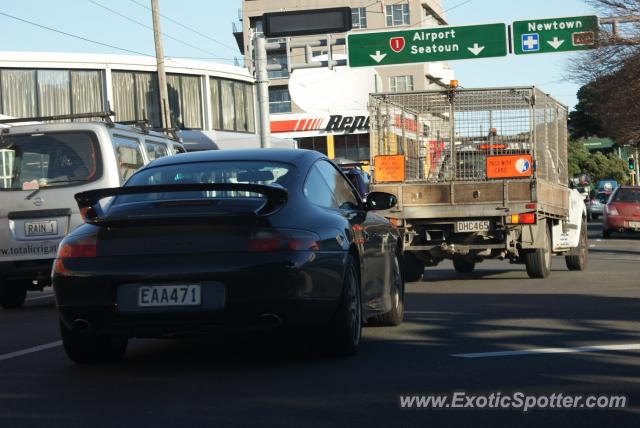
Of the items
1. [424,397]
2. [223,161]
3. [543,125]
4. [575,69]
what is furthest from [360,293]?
[575,69]

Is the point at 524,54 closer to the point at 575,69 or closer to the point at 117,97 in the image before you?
the point at 575,69

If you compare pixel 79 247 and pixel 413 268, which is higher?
pixel 79 247

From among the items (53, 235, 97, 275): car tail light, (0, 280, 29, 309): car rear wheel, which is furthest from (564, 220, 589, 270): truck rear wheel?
(53, 235, 97, 275): car tail light

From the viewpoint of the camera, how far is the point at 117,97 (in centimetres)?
5481

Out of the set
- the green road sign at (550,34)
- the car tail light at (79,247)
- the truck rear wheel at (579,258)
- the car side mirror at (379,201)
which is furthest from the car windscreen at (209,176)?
the green road sign at (550,34)

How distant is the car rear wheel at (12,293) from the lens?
1416cm

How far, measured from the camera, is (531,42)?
36.5 meters

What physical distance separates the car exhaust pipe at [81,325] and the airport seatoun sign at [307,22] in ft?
68.1

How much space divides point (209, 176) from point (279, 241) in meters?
1.28

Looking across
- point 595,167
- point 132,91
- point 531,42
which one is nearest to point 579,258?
point 531,42

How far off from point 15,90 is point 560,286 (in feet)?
134

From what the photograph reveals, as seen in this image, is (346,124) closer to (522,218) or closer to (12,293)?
(522,218)

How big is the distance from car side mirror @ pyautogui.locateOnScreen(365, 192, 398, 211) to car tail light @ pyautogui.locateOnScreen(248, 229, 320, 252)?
2.00 m

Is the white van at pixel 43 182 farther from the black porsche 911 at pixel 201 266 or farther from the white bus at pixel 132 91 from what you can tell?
the white bus at pixel 132 91
